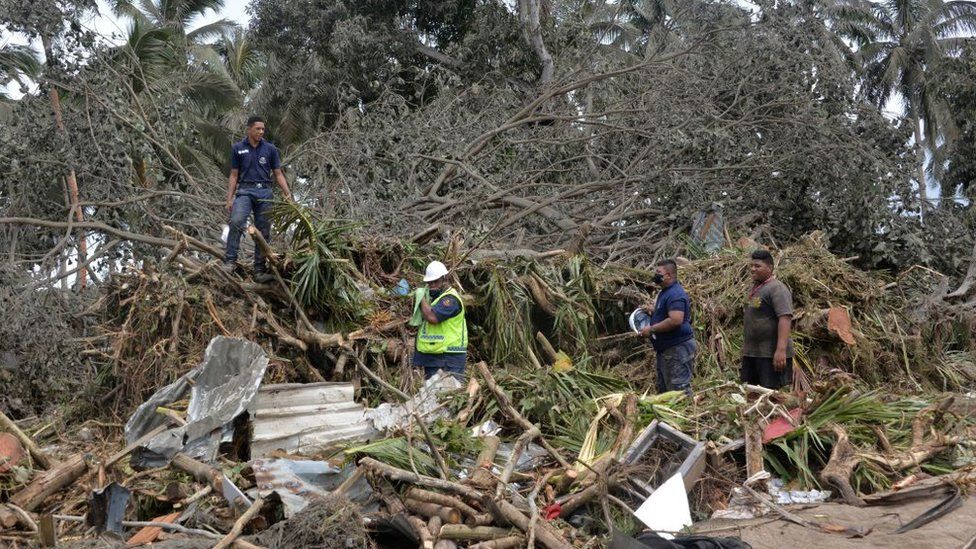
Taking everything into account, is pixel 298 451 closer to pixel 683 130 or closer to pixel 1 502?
Result: pixel 1 502

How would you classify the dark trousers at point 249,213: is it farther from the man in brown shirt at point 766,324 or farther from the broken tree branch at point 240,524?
the man in brown shirt at point 766,324

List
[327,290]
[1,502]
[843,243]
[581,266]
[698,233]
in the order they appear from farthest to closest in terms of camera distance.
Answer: [843,243]
[698,233]
[581,266]
[327,290]
[1,502]

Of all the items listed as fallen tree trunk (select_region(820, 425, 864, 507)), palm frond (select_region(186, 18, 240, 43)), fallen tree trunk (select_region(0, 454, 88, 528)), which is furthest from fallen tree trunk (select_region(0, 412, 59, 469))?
palm frond (select_region(186, 18, 240, 43))

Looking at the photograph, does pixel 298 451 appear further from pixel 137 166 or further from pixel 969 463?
pixel 137 166

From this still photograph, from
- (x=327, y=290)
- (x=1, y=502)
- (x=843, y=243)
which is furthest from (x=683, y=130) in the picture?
(x=1, y=502)

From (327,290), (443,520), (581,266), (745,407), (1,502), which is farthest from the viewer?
(581,266)

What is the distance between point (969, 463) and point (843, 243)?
235 inches

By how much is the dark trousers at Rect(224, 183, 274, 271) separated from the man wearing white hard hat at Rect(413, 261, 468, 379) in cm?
159

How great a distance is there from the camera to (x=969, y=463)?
5.38 meters

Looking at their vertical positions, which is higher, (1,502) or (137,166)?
(137,166)

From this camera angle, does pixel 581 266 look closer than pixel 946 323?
Yes

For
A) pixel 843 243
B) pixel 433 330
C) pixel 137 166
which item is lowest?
pixel 433 330

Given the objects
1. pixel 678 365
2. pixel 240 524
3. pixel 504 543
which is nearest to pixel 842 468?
pixel 678 365

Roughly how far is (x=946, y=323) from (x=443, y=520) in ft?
23.3
